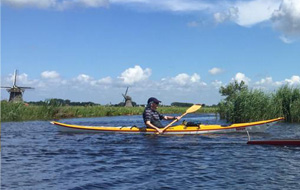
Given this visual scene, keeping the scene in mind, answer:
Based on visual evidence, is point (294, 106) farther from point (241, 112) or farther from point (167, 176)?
point (167, 176)

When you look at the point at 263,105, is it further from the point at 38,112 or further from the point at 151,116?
the point at 38,112

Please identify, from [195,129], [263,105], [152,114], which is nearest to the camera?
[195,129]

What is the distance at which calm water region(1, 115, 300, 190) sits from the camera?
21.4ft

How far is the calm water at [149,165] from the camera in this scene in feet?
21.4

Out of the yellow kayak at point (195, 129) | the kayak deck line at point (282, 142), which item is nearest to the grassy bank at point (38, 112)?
the yellow kayak at point (195, 129)

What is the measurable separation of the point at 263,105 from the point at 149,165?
45.4 feet

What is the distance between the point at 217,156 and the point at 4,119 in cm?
1892

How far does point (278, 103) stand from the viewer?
70.7 feet

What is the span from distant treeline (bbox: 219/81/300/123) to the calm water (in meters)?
7.85

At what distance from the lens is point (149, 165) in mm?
8320

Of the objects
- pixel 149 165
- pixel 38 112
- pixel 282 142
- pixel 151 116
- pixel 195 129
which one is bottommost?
pixel 149 165

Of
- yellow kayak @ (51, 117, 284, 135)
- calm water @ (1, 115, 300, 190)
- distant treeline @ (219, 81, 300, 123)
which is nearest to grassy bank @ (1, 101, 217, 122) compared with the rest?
distant treeline @ (219, 81, 300, 123)

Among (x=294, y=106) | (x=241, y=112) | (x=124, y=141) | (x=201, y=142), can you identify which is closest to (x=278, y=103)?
(x=294, y=106)

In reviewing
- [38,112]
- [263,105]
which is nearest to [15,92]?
[38,112]
